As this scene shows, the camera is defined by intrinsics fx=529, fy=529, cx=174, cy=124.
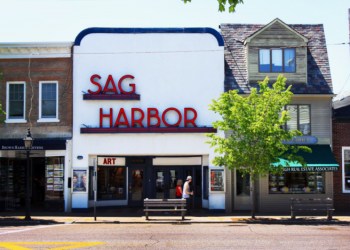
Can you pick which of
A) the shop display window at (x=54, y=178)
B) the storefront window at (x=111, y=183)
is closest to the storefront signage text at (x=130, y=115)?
the shop display window at (x=54, y=178)

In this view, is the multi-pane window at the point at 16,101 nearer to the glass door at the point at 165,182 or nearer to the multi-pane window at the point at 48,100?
the multi-pane window at the point at 48,100

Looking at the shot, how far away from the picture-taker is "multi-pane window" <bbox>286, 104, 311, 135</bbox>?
1029 inches

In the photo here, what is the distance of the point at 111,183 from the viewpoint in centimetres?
2800

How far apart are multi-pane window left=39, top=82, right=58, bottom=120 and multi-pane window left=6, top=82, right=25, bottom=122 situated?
3.17 ft

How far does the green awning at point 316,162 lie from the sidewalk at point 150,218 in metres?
2.20

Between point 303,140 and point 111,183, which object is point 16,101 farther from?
point 303,140

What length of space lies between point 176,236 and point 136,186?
38.5ft

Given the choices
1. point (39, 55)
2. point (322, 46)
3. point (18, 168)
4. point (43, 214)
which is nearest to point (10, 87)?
point (39, 55)

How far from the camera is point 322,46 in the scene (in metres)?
27.6

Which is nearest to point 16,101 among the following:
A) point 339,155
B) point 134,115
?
point 134,115

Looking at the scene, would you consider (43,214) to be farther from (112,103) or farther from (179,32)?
(179,32)

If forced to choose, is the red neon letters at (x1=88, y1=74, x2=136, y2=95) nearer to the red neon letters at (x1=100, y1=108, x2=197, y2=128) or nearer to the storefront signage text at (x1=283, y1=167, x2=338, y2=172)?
the red neon letters at (x1=100, y1=108, x2=197, y2=128)

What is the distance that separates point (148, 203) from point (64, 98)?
23.9 feet

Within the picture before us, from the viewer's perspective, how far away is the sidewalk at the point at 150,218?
21.7 m
